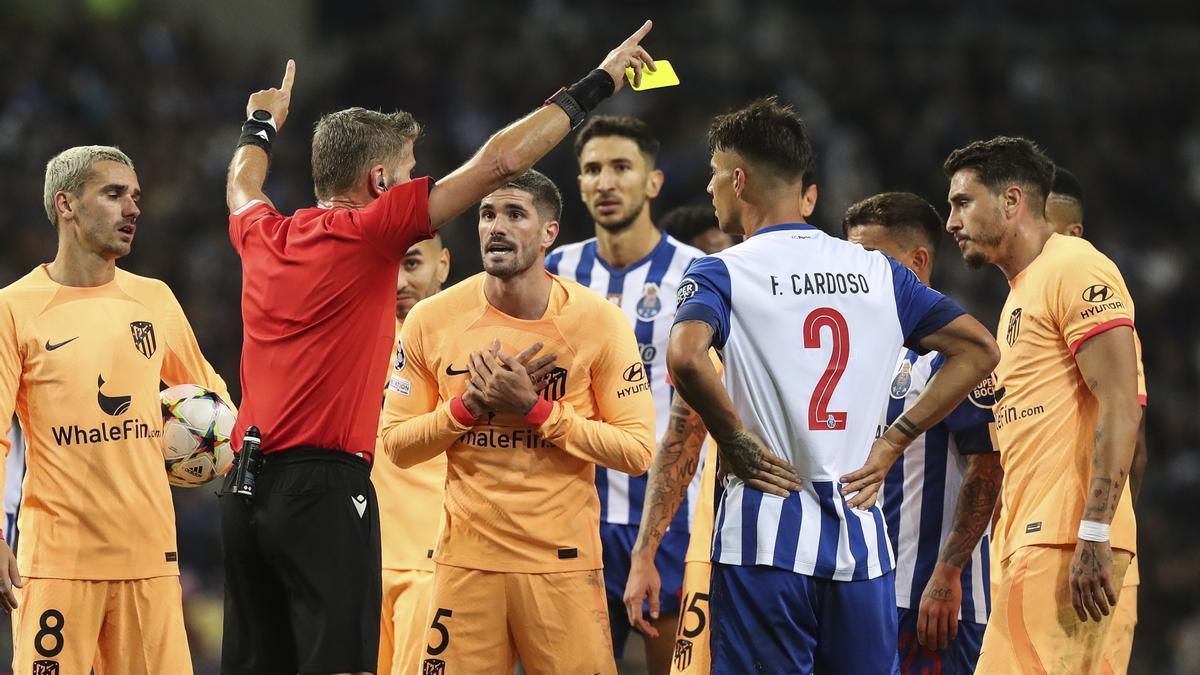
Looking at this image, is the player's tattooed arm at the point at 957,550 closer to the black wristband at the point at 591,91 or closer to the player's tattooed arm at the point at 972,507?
the player's tattooed arm at the point at 972,507

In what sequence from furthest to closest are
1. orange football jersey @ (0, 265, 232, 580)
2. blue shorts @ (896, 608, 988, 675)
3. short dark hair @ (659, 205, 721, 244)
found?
short dark hair @ (659, 205, 721, 244) < blue shorts @ (896, 608, 988, 675) < orange football jersey @ (0, 265, 232, 580)

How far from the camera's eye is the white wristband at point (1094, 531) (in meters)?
5.32

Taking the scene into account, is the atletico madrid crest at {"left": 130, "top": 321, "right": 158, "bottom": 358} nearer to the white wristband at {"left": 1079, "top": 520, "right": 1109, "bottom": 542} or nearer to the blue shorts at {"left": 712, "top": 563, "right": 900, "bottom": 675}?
the blue shorts at {"left": 712, "top": 563, "right": 900, "bottom": 675}

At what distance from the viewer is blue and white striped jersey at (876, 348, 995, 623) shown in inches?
251

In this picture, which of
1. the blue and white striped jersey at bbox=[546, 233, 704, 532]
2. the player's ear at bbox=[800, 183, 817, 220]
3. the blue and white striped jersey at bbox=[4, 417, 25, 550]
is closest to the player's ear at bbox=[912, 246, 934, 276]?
the blue and white striped jersey at bbox=[546, 233, 704, 532]

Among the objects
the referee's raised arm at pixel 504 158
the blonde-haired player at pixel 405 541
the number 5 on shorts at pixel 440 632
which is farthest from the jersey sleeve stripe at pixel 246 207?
the number 5 on shorts at pixel 440 632

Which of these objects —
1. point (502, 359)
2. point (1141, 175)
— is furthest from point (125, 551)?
point (1141, 175)

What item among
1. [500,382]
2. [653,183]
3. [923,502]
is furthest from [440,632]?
[653,183]

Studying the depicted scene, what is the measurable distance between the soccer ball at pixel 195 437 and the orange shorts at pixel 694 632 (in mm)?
2039

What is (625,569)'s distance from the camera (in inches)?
287

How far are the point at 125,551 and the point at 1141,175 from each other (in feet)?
53.8

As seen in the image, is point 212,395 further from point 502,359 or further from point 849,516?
point 849,516

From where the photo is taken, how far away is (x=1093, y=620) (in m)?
5.45

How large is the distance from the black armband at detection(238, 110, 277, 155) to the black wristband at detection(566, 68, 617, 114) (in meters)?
1.31
